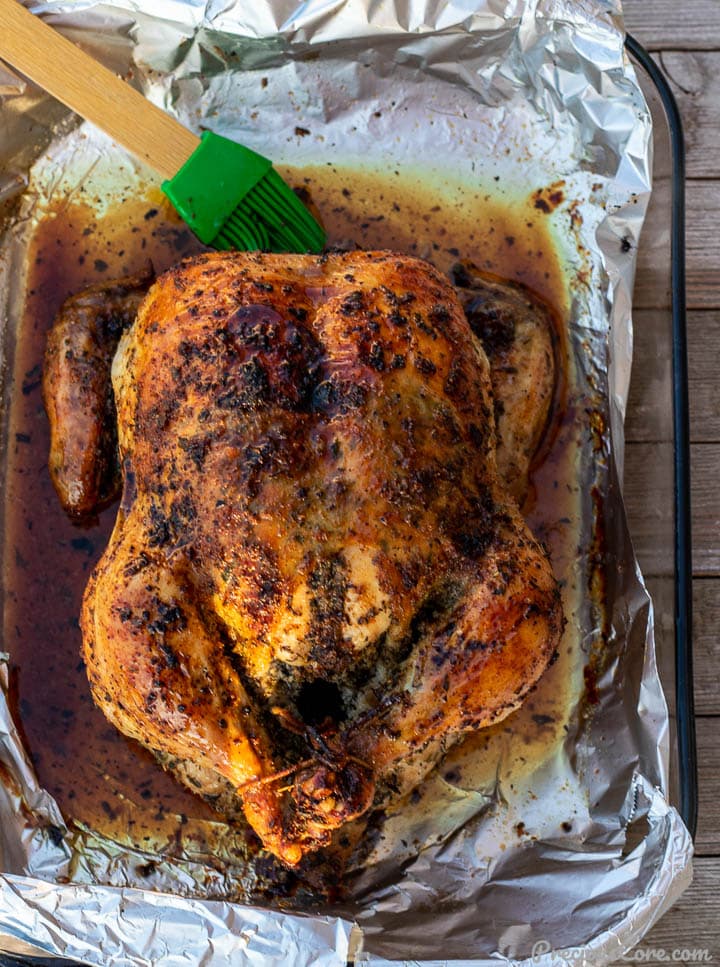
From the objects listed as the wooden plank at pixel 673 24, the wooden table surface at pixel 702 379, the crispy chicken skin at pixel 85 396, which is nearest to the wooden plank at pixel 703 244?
the wooden table surface at pixel 702 379

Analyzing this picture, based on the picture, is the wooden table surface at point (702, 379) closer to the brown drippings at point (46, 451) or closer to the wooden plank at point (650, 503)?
the wooden plank at point (650, 503)

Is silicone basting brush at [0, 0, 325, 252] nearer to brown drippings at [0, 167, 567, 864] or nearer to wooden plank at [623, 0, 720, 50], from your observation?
brown drippings at [0, 167, 567, 864]

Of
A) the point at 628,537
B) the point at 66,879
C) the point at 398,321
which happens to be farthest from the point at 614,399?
the point at 66,879

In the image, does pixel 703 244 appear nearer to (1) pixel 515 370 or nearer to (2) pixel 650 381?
(2) pixel 650 381

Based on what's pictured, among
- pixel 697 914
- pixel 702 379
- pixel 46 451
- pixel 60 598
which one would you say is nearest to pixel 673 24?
pixel 702 379

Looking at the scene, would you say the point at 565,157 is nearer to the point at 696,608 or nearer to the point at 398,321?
the point at 398,321
